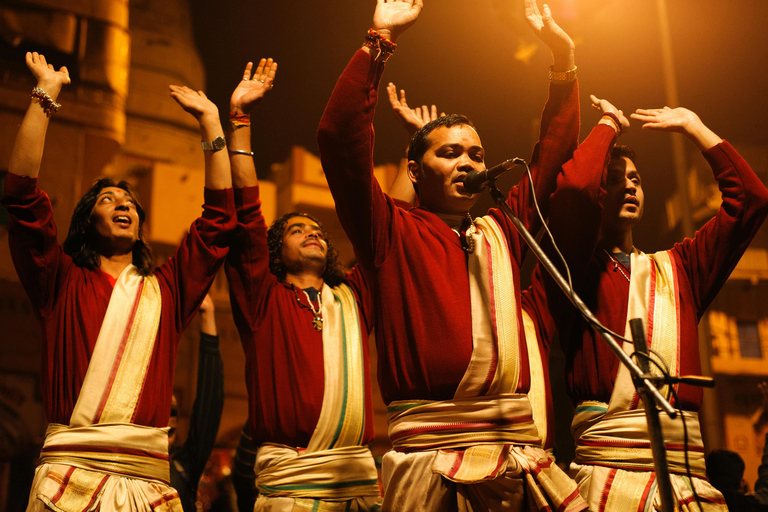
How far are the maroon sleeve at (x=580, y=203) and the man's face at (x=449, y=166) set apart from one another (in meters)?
0.24

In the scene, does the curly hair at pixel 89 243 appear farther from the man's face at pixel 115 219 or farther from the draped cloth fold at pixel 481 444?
the draped cloth fold at pixel 481 444

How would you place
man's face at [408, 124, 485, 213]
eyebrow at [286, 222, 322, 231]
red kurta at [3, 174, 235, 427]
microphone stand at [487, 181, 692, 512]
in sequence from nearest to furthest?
microphone stand at [487, 181, 692, 512] < man's face at [408, 124, 485, 213] < red kurta at [3, 174, 235, 427] < eyebrow at [286, 222, 322, 231]

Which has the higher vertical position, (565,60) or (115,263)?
(565,60)

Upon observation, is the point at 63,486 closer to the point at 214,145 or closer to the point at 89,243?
the point at 89,243

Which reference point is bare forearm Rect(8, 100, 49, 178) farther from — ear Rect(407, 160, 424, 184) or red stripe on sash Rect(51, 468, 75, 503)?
ear Rect(407, 160, 424, 184)

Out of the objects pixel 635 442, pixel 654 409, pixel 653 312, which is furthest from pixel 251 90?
pixel 654 409

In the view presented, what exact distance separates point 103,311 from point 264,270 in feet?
1.93

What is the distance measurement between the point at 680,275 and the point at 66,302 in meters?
1.89

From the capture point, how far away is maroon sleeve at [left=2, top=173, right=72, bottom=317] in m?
2.16

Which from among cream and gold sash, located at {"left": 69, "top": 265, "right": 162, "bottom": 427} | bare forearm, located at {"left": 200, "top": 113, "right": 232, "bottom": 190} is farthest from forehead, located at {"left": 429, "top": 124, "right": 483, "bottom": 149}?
cream and gold sash, located at {"left": 69, "top": 265, "right": 162, "bottom": 427}

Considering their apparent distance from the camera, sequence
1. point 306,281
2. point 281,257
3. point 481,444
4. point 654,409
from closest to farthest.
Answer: point 654,409, point 481,444, point 306,281, point 281,257

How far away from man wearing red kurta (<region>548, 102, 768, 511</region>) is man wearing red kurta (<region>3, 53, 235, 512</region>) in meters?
1.19

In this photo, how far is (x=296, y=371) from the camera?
2.53 m

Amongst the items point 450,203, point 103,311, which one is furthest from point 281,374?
point 450,203
